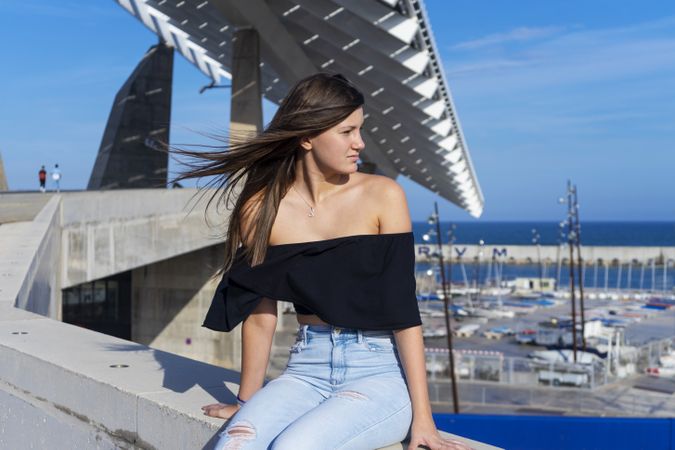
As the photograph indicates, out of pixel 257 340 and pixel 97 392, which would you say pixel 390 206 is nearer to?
pixel 257 340

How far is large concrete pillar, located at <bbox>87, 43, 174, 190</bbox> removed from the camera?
116 feet

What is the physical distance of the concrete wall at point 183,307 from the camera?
2795 cm

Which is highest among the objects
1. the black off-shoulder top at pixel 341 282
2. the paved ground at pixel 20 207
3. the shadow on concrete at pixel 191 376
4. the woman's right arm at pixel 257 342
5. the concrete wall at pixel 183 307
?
the paved ground at pixel 20 207

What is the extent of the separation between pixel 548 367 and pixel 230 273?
102 ft

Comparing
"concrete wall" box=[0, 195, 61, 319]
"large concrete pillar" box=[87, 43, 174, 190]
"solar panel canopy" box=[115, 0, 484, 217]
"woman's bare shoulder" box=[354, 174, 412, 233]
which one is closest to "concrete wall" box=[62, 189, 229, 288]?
"concrete wall" box=[0, 195, 61, 319]

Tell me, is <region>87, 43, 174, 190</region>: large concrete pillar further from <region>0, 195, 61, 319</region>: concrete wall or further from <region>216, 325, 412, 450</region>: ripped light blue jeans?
<region>216, 325, 412, 450</region>: ripped light blue jeans

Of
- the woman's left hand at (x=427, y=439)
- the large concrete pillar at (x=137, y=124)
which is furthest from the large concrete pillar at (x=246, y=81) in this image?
the woman's left hand at (x=427, y=439)

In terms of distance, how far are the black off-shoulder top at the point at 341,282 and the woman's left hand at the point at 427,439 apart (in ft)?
1.14

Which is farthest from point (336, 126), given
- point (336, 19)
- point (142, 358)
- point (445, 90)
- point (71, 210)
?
point (445, 90)

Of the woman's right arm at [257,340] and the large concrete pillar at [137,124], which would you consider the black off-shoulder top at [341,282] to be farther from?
the large concrete pillar at [137,124]

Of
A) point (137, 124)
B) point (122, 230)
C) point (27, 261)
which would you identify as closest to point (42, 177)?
point (137, 124)

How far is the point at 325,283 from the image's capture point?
298cm

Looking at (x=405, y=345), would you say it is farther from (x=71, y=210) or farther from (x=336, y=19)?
(x=336, y=19)

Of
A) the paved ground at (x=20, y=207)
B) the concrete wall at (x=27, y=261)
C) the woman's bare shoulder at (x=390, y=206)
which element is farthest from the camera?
the paved ground at (x=20, y=207)
